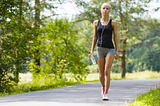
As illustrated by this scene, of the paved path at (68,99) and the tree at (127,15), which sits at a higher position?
the tree at (127,15)

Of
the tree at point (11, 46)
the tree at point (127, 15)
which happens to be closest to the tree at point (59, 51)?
the tree at point (11, 46)

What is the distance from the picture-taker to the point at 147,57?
52250 mm

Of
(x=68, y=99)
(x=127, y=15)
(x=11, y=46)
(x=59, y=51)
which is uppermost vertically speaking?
(x=127, y=15)

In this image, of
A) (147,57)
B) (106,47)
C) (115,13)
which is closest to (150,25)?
(115,13)

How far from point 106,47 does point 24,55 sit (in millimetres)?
6216

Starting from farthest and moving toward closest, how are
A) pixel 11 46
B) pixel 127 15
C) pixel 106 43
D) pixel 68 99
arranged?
pixel 127 15, pixel 11 46, pixel 68 99, pixel 106 43

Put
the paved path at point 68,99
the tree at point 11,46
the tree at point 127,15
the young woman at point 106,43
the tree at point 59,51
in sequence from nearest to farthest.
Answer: the paved path at point 68,99 → the young woman at point 106,43 → the tree at point 11,46 → the tree at point 59,51 → the tree at point 127,15

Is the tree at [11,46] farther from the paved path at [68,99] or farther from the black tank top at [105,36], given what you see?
the black tank top at [105,36]

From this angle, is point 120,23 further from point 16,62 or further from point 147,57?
point 147,57

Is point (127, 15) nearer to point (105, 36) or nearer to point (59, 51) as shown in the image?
point (59, 51)

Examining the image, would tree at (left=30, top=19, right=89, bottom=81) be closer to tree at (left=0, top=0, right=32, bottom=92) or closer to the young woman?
tree at (left=0, top=0, right=32, bottom=92)

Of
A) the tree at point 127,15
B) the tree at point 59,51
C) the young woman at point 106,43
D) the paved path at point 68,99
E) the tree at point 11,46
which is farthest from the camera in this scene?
the tree at point 127,15

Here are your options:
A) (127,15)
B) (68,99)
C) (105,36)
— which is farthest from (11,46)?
(127,15)

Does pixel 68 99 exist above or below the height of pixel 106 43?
below
